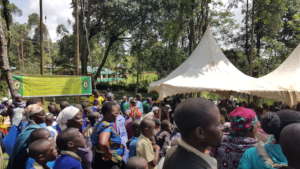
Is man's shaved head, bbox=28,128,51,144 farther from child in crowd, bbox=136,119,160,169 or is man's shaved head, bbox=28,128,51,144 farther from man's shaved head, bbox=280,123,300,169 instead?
man's shaved head, bbox=280,123,300,169

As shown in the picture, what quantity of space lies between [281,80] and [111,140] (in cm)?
638

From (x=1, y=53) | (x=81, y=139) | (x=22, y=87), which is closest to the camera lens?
(x=81, y=139)

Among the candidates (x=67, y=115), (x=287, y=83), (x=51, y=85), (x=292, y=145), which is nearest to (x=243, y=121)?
(x=292, y=145)

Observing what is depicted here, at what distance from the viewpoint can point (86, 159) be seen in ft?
10.3

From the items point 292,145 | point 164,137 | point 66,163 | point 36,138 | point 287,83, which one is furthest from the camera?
point 287,83

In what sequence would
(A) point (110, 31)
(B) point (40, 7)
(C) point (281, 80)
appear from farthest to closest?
(A) point (110, 31), (B) point (40, 7), (C) point (281, 80)

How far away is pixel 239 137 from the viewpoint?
2621 millimetres

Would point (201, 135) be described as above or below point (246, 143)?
above

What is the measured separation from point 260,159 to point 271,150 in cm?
13

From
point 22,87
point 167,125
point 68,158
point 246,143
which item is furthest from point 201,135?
point 22,87

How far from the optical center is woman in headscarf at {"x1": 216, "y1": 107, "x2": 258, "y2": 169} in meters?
2.58

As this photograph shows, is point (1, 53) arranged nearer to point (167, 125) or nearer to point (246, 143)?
point (167, 125)

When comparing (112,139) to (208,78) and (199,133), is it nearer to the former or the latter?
(199,133)

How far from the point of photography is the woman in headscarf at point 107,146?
3152 millimetres
